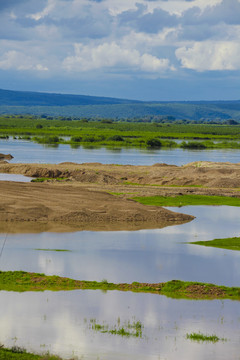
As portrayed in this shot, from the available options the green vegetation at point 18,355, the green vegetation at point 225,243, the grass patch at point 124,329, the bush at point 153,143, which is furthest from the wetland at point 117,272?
the bush at point 153,143

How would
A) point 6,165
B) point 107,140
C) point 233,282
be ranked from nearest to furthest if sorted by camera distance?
point 233,282 → point 6,165 → point 107,140

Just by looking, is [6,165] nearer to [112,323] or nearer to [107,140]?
[112,323]

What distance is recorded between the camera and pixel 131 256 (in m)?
19.1

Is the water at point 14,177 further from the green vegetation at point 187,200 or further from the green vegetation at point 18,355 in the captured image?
the green vegetation at point 18,355

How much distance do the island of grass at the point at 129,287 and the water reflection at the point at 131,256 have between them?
2.55ft

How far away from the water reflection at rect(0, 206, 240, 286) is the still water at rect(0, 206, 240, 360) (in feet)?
0.09

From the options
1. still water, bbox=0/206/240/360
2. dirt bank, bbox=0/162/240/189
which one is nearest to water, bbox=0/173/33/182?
dirt bank, bbox=0/162/240/189

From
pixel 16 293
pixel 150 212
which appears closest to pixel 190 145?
pixel 150 212

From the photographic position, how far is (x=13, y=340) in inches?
445

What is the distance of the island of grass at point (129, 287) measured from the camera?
48.2 ft

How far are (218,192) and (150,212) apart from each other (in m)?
10.8

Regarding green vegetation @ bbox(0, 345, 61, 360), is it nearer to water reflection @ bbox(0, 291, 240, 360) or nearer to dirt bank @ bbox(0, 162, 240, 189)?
water reflection @ bbox(0, 291, 240, 360)

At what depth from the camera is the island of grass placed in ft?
48.2

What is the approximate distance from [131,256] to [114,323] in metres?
6.65
